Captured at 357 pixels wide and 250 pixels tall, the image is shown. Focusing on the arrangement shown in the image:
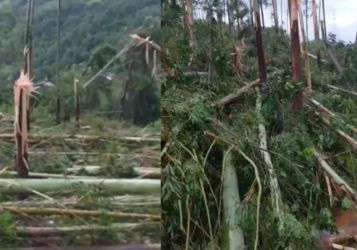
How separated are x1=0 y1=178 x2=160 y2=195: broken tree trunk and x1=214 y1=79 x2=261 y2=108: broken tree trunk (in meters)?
0.46

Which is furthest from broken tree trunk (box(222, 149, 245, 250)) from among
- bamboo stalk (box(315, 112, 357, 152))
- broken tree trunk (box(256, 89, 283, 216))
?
bamboo stalk (box(315, 112, 357, 152))

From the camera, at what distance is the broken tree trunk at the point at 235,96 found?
258 cm

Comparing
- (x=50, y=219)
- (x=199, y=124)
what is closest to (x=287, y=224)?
(x=199, y=124)

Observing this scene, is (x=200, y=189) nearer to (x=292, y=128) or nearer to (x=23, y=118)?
(x=292, y=128)

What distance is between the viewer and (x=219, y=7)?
2.58m

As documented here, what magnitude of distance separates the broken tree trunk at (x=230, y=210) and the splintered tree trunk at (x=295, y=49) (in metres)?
0.40

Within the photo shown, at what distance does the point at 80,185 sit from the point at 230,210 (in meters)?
0.62

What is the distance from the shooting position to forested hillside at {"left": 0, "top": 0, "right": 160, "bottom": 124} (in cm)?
221

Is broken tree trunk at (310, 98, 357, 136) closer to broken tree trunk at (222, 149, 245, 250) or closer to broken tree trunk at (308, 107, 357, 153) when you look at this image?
broken tree trunk at (308, 107, 357, 153)

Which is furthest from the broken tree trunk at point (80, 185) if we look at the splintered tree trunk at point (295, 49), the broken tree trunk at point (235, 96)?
the splintered tree trunk at point (295, 49)

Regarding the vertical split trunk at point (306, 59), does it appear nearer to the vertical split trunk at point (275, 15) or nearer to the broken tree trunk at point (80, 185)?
the vertical split trunk at point (275, 15)

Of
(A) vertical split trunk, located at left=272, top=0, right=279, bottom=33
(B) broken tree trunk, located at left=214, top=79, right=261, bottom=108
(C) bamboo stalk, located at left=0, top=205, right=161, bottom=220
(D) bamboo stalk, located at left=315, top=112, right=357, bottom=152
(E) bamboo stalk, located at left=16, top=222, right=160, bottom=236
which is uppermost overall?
(A) vertical split trunk, located at left=272, top=0, right=279, bottom=33

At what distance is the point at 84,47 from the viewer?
7.49 ft

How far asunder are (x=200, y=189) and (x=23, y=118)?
2.42ft
